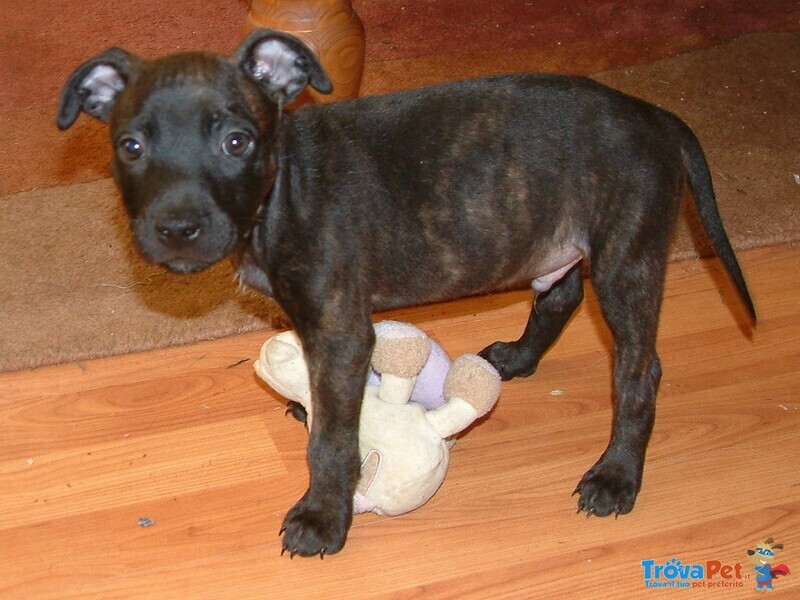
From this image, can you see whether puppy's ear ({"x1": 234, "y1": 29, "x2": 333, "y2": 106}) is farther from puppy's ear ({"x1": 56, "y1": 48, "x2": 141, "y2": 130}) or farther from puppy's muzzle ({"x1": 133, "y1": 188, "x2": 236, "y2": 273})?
puppy's muzzle ({"x1": 133, "y1": 188, "x2": 236, "y2": 273})

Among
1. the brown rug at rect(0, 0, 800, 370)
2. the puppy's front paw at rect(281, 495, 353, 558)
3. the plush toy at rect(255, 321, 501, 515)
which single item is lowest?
the brown rug at rect(0, 0, 800, 370)

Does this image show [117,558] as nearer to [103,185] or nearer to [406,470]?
[406,470]

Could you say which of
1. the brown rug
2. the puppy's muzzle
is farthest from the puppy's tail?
the puppy's muzzle

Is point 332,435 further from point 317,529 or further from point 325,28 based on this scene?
point 325,28

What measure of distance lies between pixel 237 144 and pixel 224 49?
133 inches

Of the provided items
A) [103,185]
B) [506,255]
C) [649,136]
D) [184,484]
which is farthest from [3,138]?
[649,136]

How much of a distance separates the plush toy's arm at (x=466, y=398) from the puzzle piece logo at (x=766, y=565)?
96cm

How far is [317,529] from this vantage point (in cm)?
335

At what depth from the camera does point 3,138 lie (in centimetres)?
553

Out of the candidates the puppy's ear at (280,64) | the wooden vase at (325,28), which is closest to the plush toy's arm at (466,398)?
the puppy's ear at (280,64)

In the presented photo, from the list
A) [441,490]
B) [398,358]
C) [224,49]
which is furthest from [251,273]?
[224,49]

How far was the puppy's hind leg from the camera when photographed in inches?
161

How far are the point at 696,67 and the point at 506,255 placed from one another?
129 inches

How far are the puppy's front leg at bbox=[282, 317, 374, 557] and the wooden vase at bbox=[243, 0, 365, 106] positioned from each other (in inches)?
65.6
